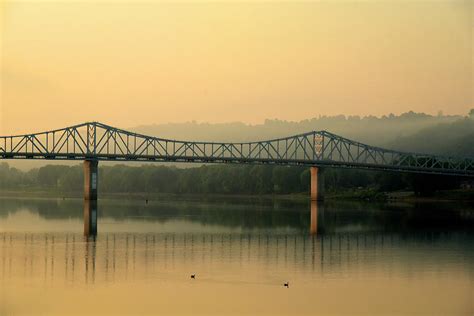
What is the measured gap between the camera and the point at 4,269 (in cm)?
3684

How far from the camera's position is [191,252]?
45.4 meters

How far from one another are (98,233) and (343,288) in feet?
97.2

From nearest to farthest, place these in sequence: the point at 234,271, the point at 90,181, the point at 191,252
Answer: the point at 234,271 → the point at 191,252 → the point at 90,181

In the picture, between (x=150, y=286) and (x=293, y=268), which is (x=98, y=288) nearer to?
(x=150, y=286)

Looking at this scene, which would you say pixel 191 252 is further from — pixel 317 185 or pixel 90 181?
pixel 317 185

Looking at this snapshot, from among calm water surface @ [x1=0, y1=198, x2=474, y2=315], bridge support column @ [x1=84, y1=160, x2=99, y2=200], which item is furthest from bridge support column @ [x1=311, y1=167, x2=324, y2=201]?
calm water surface @ [x1=0, y1=198, x2=474, y2=315]

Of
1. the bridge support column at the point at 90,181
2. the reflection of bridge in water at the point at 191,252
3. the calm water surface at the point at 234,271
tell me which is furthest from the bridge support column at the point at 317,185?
the reflection of bridge in water at the point at 191,252

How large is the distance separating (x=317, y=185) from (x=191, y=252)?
9960 centimetres

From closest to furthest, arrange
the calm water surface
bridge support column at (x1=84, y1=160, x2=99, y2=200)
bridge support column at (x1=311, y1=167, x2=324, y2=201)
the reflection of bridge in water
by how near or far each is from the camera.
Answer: the calm water surface, the reflection of bridge in water, bridge support column at (x1=84, y1=160, x2=99, y2=200), bridge support column at (x1=311, y1=167, x2=324, y2=201)

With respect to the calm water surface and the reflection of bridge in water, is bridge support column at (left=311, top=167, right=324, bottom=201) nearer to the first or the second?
the calm water surface

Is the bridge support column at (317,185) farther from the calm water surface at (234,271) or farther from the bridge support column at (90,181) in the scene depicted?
the calm water surface at (234,271)

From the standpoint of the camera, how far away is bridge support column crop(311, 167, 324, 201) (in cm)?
14020

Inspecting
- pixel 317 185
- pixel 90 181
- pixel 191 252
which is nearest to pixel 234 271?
pixel 191 252

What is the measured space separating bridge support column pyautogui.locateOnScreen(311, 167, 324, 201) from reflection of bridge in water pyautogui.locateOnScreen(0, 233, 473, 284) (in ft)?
261
